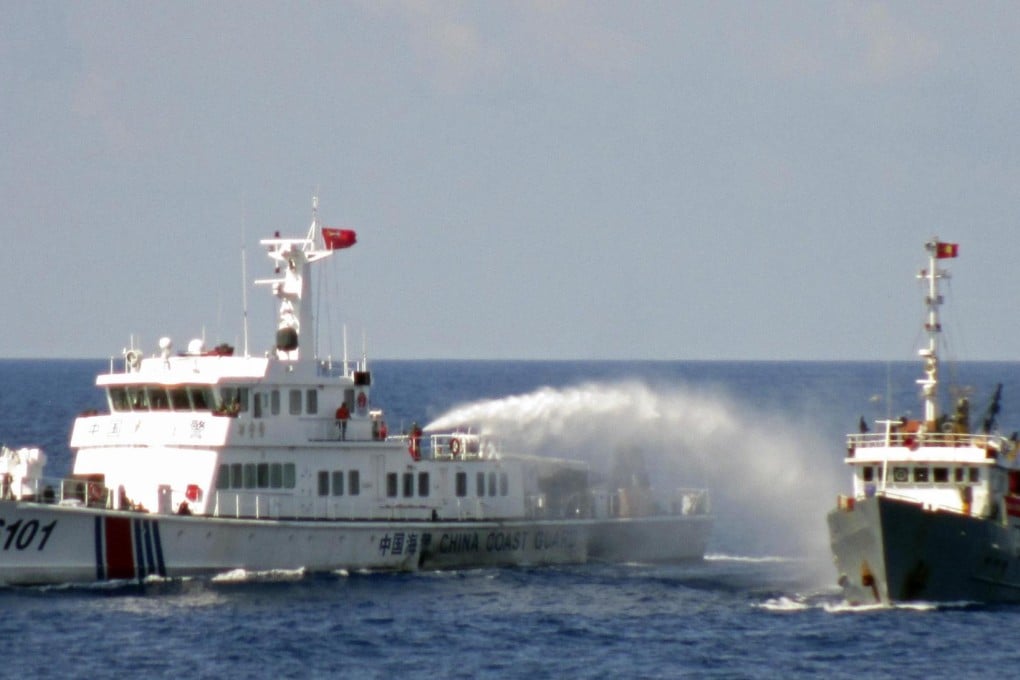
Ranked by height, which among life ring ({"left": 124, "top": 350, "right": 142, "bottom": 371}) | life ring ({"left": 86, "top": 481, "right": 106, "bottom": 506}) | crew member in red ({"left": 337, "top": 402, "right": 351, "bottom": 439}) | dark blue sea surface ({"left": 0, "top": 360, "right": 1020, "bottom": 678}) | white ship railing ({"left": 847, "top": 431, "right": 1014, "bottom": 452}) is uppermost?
life ring ({"left": 124, "top": 350, "right": 142, "bottom": 371})

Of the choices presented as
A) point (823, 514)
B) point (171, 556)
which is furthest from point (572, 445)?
point (171, 556)

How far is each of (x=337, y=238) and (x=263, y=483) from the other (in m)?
6.96

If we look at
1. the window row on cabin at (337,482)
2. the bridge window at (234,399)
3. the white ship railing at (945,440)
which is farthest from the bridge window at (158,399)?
the white ship railing at (945,440)

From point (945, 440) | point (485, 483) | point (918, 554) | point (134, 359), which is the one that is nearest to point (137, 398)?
point (134, 359)

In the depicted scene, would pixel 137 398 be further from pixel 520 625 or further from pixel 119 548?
pixel 520 625

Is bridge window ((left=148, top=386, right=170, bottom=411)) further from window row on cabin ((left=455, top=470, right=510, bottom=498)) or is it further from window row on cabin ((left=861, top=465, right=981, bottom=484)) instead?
window row on cabin ((left=861, top=465, right=981, bottom=484))

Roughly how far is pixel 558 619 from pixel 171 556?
31.2 ft

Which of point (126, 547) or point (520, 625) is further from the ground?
point (126, 547)

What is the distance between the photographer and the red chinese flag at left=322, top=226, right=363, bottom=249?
53375 millimetres

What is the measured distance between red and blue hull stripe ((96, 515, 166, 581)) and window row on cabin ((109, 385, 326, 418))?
3666mm

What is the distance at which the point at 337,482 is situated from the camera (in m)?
51.8

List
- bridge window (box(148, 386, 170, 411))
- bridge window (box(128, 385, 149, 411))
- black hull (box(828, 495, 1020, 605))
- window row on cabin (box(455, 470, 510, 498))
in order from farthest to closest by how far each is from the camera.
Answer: window row on cabin (box(455, 470, 510, 498))
bridge window (box(128, 385, 149, 411))
bridge window (box(148, 386, 170, 411))
black hull (box(828, 495, 1020, 605))

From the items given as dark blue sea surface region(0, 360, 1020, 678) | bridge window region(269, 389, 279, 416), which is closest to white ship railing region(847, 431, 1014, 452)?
dark blue sea surface region(0, 360, 1020, 678)

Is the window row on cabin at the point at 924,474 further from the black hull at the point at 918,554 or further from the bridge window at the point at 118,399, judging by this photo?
the bridge window at the point at 118,399
